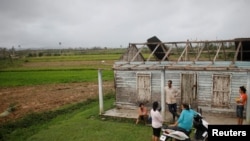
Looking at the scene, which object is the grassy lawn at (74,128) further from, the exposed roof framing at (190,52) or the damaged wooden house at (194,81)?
the exposed roof framing at (190,52)

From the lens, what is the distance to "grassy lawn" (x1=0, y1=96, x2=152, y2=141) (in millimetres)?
11266

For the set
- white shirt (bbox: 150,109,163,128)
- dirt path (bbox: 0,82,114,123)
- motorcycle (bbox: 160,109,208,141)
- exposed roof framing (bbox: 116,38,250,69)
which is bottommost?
dirt path (bbox: 0,82,114,123)

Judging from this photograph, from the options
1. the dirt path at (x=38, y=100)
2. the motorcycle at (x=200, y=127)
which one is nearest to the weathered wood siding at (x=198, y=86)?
the motorcycle at (x=200, y=127)

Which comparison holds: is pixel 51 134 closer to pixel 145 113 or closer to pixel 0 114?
pixel 145 113

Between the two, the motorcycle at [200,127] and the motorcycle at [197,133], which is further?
the motorcycle at [200,127]

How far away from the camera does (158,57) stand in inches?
741

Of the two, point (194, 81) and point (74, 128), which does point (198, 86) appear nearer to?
point (194, 81)

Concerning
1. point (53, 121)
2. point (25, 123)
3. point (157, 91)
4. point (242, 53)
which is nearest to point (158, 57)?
point (157, 91)

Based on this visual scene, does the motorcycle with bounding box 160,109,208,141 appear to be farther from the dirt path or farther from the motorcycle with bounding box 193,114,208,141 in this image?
the dirt path

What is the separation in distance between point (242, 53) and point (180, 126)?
33.3 feet

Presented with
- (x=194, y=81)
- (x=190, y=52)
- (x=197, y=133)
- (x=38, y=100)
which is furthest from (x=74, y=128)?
(x=38, y=100)

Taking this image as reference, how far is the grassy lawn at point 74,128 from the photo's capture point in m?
11.3

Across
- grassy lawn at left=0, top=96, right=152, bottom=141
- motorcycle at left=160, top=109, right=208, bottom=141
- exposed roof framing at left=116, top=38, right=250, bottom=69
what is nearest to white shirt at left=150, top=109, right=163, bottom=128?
motorcycle at left=160, top=109, right=208, bottom=141

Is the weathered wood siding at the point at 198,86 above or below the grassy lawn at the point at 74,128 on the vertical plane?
above
